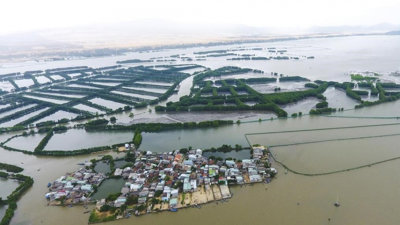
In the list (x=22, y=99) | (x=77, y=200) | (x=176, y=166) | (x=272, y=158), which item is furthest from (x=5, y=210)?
(x=22, y=99)

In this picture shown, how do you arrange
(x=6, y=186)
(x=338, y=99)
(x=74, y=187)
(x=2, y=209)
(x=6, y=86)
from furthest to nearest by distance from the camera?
(x=6, y=86)
(x=338, y=99)
(x=6, y=186)
(x=74, y=187)
(x=2, y=209)

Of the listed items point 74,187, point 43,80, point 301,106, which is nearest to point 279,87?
point 301,106

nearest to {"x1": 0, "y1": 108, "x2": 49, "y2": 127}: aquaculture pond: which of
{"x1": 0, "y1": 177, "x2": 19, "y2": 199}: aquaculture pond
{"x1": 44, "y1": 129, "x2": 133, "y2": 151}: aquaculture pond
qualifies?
{"x1": 44, "y1": 129, "x2": 133, "y2": 151}: aquaculture pond

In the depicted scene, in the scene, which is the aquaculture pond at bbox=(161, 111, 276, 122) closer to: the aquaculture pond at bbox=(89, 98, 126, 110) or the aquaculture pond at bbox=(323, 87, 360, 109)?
the aquaculture pond at bbox=(89, 98, 126, 110)

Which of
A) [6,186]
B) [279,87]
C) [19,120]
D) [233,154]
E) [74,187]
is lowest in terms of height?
[6,186]

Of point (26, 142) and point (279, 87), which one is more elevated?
point (279, 87)

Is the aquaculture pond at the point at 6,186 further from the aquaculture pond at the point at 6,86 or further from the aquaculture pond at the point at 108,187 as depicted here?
the aquaculture pond at the point at 6,86

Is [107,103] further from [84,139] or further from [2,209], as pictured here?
[2,209]

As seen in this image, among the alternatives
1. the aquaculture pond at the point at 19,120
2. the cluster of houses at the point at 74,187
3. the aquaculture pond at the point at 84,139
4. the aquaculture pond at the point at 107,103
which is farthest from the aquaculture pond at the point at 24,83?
the cluster of houses at the point at 74,187
